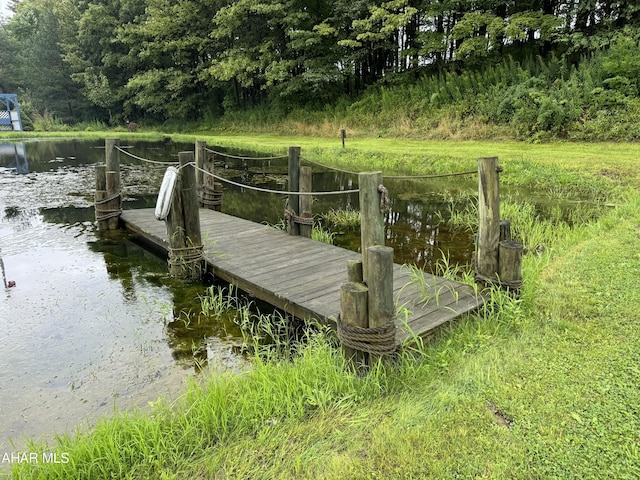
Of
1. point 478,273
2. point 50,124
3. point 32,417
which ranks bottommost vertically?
point 32,417

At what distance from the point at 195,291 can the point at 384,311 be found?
10.0ft

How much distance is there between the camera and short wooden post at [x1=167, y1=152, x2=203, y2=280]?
5152 mm

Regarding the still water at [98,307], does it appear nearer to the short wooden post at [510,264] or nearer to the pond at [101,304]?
the pond at [101,304]

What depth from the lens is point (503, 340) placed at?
10.5 ft

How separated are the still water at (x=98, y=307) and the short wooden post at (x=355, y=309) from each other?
1198mm

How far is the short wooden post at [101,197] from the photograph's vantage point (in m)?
7.62

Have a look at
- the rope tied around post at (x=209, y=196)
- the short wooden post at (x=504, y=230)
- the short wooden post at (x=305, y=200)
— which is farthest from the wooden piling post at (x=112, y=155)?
the short wooden post at (x=504, y=230)

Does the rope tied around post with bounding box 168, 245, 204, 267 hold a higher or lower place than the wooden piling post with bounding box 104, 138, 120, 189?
lower

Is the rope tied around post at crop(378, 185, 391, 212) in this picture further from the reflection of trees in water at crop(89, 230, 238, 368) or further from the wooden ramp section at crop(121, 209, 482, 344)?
the reflection of trees in water at crop(89, 230, 238, 368)

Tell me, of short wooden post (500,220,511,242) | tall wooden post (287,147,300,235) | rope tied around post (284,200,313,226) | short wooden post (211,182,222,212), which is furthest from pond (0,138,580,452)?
short wooden post (500,220,511,242)

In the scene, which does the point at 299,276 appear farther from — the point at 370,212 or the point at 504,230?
the point at 504,230

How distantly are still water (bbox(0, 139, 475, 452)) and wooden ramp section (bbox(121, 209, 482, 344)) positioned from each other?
1.66 ft

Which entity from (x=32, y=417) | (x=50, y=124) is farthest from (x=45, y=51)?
(x=32, y=417)

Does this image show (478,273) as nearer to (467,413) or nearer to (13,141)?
(467,413)
